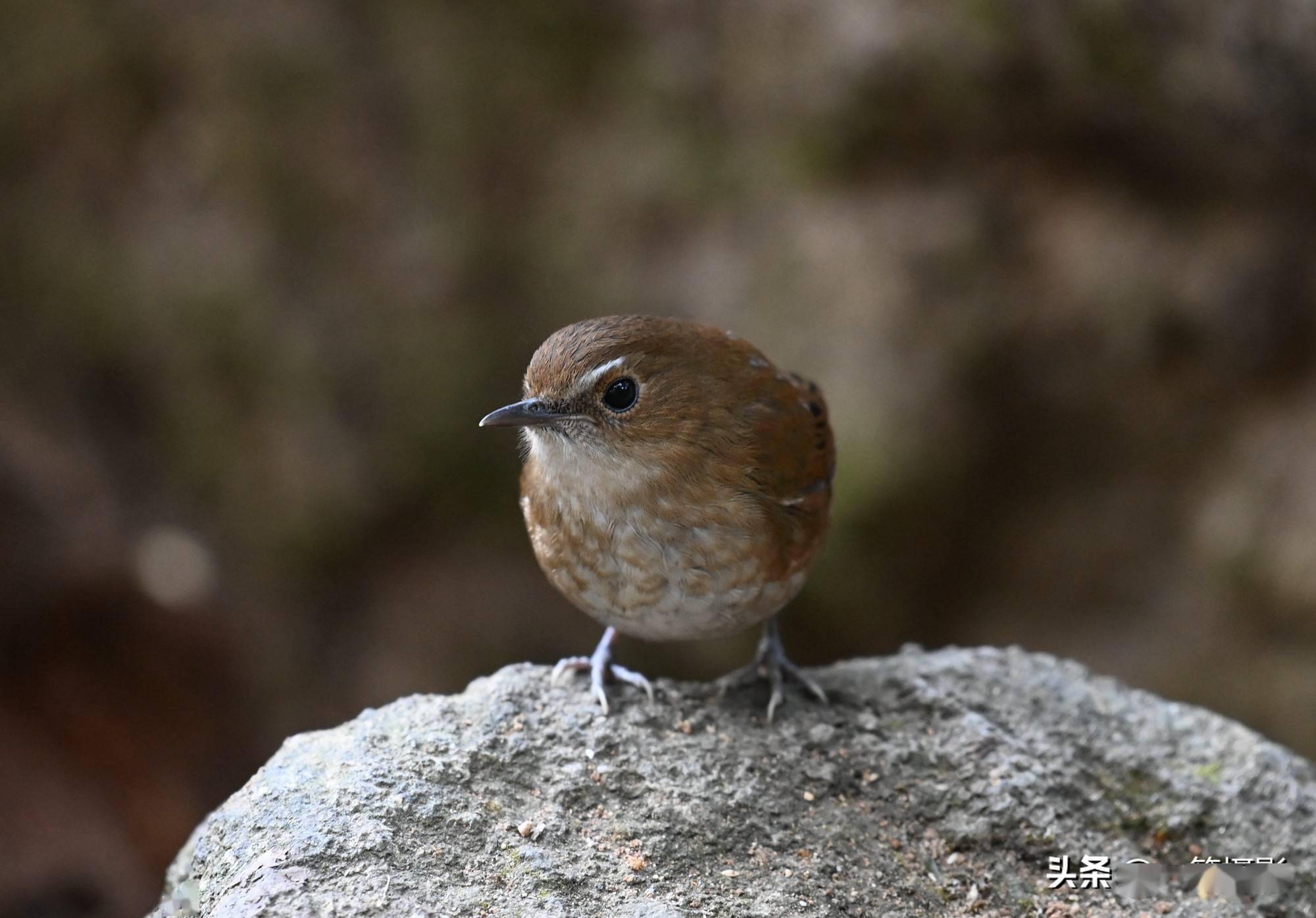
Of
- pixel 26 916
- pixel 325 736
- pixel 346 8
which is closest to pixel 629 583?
pixel 325 736

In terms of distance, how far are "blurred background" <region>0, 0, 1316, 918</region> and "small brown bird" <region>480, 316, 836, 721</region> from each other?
11.0 ft

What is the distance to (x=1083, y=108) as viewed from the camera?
6348mm

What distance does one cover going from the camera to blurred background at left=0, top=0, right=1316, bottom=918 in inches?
254

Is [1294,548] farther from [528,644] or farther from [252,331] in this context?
A: [252,331]

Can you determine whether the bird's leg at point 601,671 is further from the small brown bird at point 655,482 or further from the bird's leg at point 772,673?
the bird's leg at point 772,673

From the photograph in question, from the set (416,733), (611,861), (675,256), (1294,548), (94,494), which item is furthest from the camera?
(94,494)

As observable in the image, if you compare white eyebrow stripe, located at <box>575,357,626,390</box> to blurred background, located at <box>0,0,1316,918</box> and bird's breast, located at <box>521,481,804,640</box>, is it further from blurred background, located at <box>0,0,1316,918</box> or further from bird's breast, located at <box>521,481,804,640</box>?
blurred background, located at <box>0,0,1316,918</box>

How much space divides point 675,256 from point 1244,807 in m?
4.62

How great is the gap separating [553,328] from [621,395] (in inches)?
166

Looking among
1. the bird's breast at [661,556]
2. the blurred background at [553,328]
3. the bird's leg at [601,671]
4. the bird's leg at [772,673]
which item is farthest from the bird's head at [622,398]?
the blurred background at [553,328]

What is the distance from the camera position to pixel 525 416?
3.21 m

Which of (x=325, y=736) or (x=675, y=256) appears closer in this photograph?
(x=325, y=736)

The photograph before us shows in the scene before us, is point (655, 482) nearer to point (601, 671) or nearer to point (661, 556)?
point (661, 556)

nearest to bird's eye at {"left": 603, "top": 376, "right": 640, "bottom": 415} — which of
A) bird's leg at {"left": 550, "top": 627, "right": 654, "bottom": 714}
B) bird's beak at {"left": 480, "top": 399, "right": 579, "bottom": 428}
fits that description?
bird's beak at {"left": 480, "top": 399, "right": 579, "bottom": 428}
